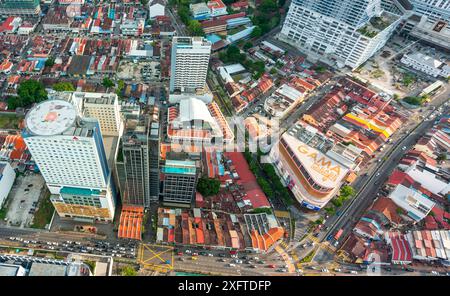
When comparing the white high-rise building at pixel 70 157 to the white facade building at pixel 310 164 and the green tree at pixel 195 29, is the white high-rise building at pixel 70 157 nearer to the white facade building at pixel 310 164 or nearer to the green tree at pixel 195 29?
the white facade building at pixel 310 164

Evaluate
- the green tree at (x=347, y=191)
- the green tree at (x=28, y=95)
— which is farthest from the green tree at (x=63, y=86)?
the green tree at (x=347, y=191)

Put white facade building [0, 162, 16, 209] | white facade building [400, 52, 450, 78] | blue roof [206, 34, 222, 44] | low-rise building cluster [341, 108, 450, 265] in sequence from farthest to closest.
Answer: blue roof [206, 34, 222, 44] < white facade building [400, 52, 450, 78] < low-rise building cluster [341, 108, 450, 265] < white facade building [0, 162, 16, 209]

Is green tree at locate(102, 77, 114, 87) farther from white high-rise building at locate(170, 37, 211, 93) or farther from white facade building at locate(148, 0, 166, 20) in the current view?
white facade building at locate(148, 0, 166, 20)

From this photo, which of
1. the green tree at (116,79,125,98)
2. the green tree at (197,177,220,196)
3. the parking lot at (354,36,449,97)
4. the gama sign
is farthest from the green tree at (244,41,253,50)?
the green tree at (197,177,220,196)

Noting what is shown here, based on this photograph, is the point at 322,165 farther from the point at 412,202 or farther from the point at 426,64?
the point at 426,64

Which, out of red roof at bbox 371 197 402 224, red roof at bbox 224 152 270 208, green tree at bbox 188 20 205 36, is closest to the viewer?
red roof at bbox 371 197 402 224
